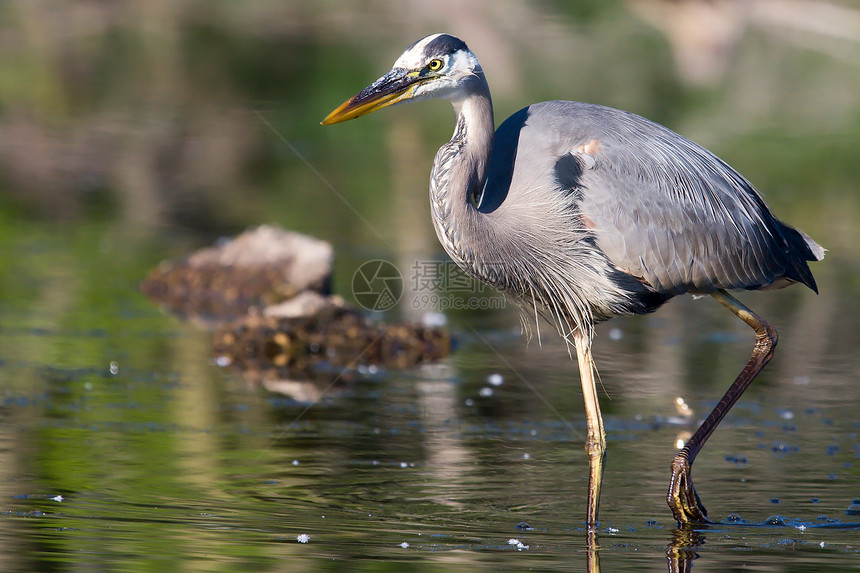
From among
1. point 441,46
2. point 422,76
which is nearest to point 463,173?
point 422,76

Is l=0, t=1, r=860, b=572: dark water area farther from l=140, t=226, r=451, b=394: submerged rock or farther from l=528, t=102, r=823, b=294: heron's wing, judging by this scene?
l=528, t=102, r=823, b=294: heron's wing

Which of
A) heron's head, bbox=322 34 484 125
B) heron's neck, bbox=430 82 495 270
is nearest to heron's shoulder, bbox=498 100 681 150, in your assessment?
heron's neck, bbox=430 82 495 270

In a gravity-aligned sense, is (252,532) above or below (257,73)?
below

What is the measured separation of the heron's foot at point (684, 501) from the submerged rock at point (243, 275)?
4.92m

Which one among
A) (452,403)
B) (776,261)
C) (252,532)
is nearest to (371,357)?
(452,403)

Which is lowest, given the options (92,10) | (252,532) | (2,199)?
(252,532)

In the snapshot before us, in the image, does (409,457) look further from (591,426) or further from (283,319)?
(283,319)

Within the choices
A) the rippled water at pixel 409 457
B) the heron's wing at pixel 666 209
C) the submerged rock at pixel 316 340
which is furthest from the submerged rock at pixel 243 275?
the heron's wing at pixel 666 209

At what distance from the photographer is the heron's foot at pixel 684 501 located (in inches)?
236

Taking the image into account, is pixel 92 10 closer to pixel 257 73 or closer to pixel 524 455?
pixel 257 73

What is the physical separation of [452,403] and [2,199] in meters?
8.57

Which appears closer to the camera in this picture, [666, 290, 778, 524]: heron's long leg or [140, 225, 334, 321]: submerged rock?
[666, 290, 778, 524]: heron's long leg

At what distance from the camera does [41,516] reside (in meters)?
5.60

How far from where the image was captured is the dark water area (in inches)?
219
